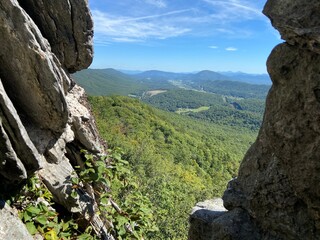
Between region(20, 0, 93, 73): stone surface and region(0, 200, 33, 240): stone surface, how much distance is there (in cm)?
544

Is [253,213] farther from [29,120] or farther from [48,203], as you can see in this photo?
[29,120]

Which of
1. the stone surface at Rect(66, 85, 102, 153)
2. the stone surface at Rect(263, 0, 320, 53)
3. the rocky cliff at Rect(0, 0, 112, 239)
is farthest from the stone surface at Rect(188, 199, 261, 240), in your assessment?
the stone surface at Rect(263, 0, 320, 53)

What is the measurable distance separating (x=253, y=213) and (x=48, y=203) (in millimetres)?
6324

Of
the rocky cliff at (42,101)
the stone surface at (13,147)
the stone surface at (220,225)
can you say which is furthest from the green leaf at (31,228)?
the stone surface at (220,225)

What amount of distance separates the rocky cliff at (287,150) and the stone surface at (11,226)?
5.68 meters

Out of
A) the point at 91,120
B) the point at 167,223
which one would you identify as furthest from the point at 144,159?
the point at 91,120

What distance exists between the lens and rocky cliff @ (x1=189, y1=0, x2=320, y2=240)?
7156 mm

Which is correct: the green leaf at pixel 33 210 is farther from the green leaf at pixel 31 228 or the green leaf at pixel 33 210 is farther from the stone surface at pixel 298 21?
the stone surface at pixel 298 21

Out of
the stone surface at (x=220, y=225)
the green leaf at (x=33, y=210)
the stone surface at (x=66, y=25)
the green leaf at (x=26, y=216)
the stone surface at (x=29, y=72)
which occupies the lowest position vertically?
the stone surface at (x=220, y=225)

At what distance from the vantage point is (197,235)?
11.4m

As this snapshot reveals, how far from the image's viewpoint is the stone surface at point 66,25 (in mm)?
10008

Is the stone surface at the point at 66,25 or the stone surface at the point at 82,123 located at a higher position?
the stone surface at the point at 66,25

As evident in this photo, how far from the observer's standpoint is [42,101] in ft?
29.4

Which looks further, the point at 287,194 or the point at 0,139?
the point at 287,194
